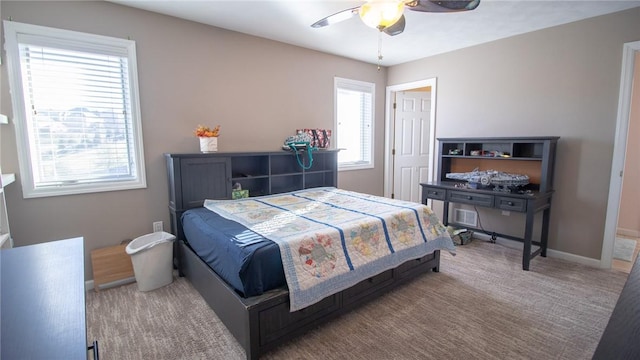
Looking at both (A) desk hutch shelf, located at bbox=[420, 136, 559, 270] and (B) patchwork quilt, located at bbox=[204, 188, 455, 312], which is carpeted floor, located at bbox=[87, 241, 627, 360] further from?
(A) desk hutch shelf, located at bbox=[420, 136, 559, 270]

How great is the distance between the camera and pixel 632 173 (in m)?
3.97

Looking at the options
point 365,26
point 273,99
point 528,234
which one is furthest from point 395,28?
point 528,234

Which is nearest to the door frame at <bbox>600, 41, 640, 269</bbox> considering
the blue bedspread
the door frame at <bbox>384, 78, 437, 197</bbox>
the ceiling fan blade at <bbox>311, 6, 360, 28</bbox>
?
the door frame at <bbox>384, 78, 437, 197</bbox>

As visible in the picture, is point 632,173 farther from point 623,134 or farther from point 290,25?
point 290,25

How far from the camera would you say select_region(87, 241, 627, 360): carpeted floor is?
187 cm

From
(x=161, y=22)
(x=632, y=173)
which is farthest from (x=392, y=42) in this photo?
(x=632, y=173)

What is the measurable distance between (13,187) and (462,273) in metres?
3.98

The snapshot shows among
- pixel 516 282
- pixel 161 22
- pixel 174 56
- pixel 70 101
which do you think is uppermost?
pixel 161 22

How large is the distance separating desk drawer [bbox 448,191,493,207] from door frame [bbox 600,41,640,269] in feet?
3.57

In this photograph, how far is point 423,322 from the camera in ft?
7.08

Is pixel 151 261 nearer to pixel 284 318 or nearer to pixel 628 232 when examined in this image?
pixel 284 318

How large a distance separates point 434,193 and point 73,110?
12.5ft

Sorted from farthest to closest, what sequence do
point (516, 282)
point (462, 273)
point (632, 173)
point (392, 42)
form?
point (632, 173), point (392, 42), point (462, 273), point (516, 282)

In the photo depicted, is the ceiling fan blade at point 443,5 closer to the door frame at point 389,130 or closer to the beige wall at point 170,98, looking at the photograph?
the beige wall at point 170,98
